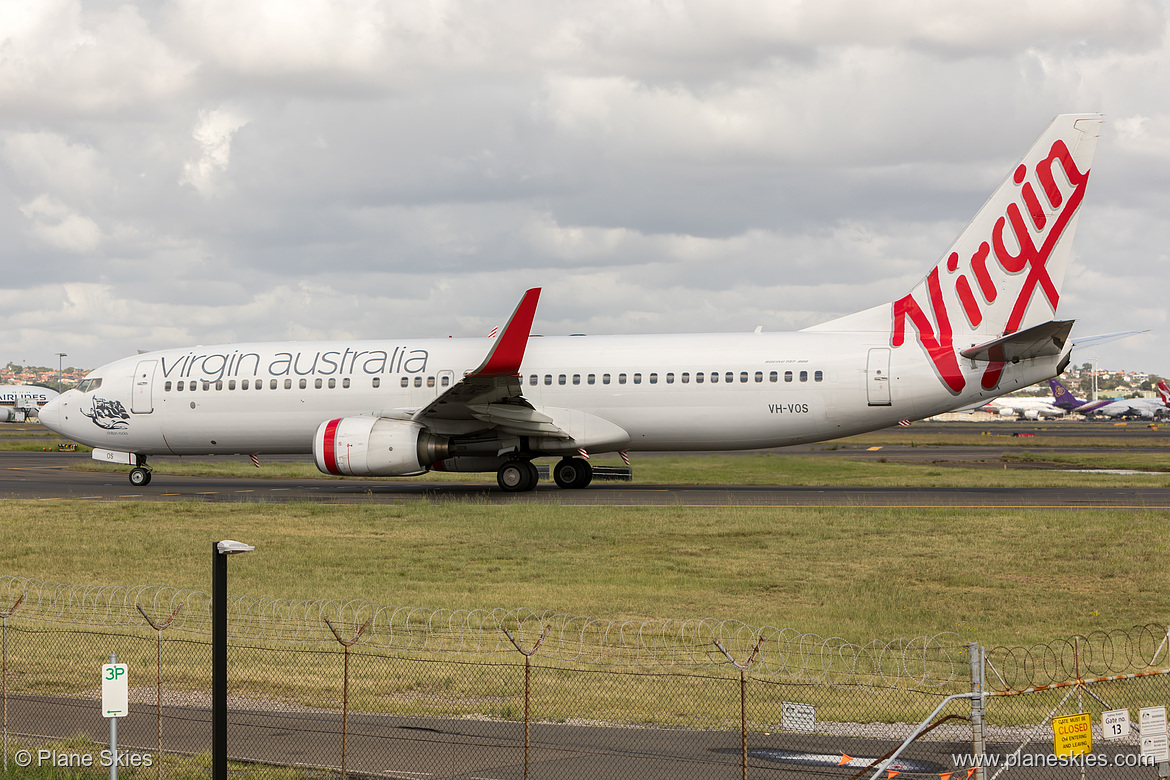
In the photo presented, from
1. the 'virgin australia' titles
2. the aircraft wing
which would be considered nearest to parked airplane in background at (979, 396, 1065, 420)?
the 'virgin australia' titles

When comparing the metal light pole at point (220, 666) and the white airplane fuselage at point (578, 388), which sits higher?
the white airplane fuselage at point (578, 388)

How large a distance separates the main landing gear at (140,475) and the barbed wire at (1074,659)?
3062 cm

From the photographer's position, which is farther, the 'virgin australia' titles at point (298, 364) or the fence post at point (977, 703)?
the 'virgin australia' titles at point (298, 364)

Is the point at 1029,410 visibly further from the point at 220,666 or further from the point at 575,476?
the point at 220,666

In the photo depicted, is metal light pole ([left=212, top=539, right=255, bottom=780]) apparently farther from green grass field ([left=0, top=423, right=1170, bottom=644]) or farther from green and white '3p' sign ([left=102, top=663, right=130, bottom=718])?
green grass field ([left=0, top=423, right=1170, bottom=644])

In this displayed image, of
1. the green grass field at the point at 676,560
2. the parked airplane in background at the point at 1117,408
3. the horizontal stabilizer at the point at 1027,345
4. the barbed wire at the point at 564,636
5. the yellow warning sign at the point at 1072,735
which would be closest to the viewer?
the yellow warning sign at the point at 1072,735

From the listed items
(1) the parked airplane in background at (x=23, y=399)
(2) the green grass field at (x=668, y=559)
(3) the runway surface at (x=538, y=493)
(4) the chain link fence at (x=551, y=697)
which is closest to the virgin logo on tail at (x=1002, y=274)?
(3) the runway surface at (x=538, y=493)

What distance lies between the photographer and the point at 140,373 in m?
37.8

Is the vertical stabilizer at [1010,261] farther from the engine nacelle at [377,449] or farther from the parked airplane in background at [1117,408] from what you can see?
the parked airplane in background at [1117,408]

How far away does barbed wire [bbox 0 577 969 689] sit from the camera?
14.2 meters

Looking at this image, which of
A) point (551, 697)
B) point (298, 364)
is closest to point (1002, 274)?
point (298, 364)

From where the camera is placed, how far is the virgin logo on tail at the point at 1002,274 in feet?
99.9

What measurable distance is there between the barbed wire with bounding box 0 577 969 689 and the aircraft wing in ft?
41.6

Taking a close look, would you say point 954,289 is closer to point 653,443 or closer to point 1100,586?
point 653,443
